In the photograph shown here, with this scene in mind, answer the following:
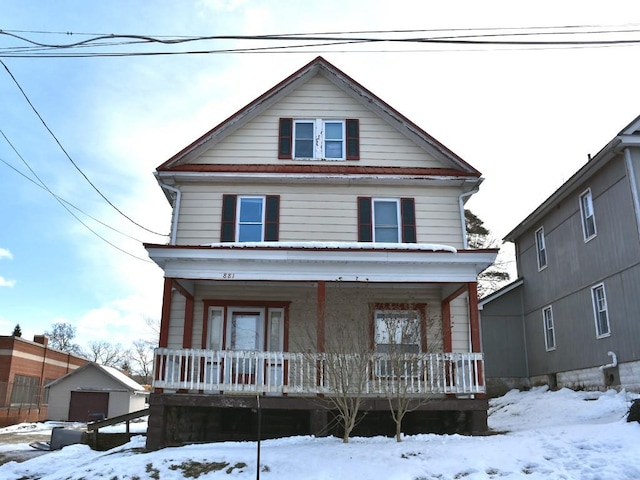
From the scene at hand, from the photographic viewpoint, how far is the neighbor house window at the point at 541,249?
72.0 ft

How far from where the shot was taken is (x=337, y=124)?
57.3 ft

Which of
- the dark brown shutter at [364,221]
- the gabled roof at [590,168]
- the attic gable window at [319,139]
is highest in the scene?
the attic gable window at [319,139]

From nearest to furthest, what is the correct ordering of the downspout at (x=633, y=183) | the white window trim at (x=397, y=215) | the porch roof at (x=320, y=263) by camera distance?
the porch roof at (x=320, y=263) → the downspout at (x=633, y=183) → the white window trim at (x=397, y=215)

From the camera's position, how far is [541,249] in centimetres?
2230

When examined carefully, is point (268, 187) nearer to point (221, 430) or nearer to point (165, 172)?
point (165, 172)

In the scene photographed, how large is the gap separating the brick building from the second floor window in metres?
26.3

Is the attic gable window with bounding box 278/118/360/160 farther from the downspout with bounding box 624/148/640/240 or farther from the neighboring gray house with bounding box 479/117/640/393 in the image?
the downspout with bounding box 624/148/640/240

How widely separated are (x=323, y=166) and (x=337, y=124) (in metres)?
1.55

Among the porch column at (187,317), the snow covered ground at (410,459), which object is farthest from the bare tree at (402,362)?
the porch column at (187,317)

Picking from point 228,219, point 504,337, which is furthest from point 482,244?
point 228,219

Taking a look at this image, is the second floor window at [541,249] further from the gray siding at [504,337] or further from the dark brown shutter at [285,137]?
the dark brown shutter at [285,137]

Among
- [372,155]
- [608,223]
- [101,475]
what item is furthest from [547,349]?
[101,475]

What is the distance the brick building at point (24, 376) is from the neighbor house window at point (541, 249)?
86.3 ft

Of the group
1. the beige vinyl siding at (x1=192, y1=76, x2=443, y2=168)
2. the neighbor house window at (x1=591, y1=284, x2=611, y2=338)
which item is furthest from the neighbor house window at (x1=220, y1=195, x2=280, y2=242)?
the neighbor house window at (x1=591, y1=284, x2=611, y2=338)
